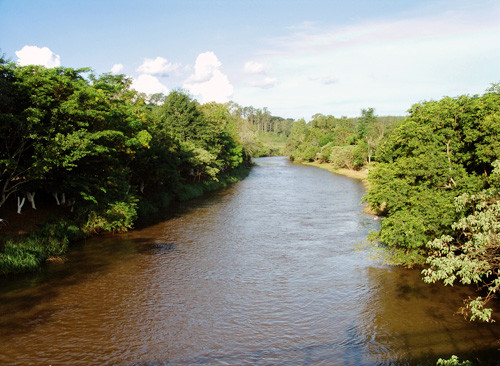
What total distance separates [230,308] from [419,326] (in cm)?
773

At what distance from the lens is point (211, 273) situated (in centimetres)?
2041

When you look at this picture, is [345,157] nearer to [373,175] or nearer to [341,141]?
[341,141]

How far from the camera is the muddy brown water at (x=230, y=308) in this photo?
1311cm

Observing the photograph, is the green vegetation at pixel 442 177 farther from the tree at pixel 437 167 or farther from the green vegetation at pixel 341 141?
the green vegetation at pixel 341 141

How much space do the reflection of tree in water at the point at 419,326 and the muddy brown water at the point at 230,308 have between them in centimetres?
5

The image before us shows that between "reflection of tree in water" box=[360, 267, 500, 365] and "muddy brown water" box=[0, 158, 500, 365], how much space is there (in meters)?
0.05

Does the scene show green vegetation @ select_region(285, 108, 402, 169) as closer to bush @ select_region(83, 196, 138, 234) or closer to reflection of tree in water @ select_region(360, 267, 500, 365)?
bush @ select_region(83, 196, 138, 234)

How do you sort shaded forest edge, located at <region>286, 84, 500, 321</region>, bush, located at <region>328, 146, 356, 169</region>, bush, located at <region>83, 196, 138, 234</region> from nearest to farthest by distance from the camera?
1. shaded forest edge, located at <region>286, 84, 500, 321</region>
2. bush, located at <region>83, 196, 138, 234</region>
3. bush, located at <region>328, 146, 356, 169</region>

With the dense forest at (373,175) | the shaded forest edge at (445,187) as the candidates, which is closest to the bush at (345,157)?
the dense forest at (373,175)

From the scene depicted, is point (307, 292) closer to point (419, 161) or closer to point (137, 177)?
point (419, 161)

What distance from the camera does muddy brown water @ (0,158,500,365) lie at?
43.0ft

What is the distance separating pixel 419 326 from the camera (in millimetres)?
14828

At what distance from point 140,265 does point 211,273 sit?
4184 mm

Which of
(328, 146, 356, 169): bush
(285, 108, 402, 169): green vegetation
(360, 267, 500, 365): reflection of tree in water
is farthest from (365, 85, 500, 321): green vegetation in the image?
(328, 146, 356, 169): bush
